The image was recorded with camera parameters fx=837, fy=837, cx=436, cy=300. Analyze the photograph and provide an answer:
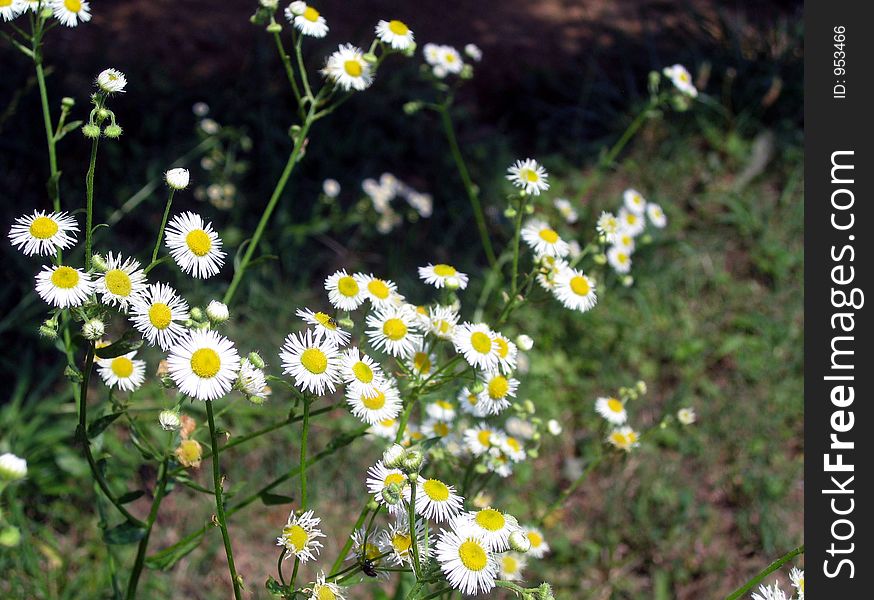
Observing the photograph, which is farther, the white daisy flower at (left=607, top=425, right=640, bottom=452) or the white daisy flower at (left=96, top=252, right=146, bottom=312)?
the white daisy flower at (left=607, top=425, right=640, bottom=452)

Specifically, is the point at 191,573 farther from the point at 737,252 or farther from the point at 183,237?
the point at 737,252

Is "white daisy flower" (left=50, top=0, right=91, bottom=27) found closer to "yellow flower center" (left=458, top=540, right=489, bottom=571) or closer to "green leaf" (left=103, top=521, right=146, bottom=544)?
"green leaf" (left=103, top=521, right=146, bottom=544)

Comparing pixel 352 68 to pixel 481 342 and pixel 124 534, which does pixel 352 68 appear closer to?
pixel 481 342

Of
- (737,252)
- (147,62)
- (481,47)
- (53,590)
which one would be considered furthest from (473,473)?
Result: (481,47)

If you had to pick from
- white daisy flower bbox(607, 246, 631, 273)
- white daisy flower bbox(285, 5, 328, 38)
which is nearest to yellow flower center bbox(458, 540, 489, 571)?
white daisy flower bbox(285, 5, 328, 38)

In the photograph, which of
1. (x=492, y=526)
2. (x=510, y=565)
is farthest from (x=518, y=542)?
(x=510, y=565)

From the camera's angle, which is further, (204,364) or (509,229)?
(509,229)

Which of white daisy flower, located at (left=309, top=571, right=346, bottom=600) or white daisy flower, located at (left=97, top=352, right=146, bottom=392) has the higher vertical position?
white daisy flower, located at (left=97, top=352, right=146, bottom=392)

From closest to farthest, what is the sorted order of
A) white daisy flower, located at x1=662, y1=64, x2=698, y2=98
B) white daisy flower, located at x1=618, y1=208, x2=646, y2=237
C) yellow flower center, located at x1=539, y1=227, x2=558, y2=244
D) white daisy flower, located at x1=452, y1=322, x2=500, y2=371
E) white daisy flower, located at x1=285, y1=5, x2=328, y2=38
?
white daisy flower, located at x1=452, y1=322, x2=500, y2=371
white daisy flower, located at x1=285, y1=5, x2=328, y2=38
yellow flower center, located at x1=539, y1=227, x2=558, y2=244
white daisy flower, located at x1=662, y1=64, x2=698, y2=98
white daisy flower, located at x1=618, y1=208, x2=646, y2=237
